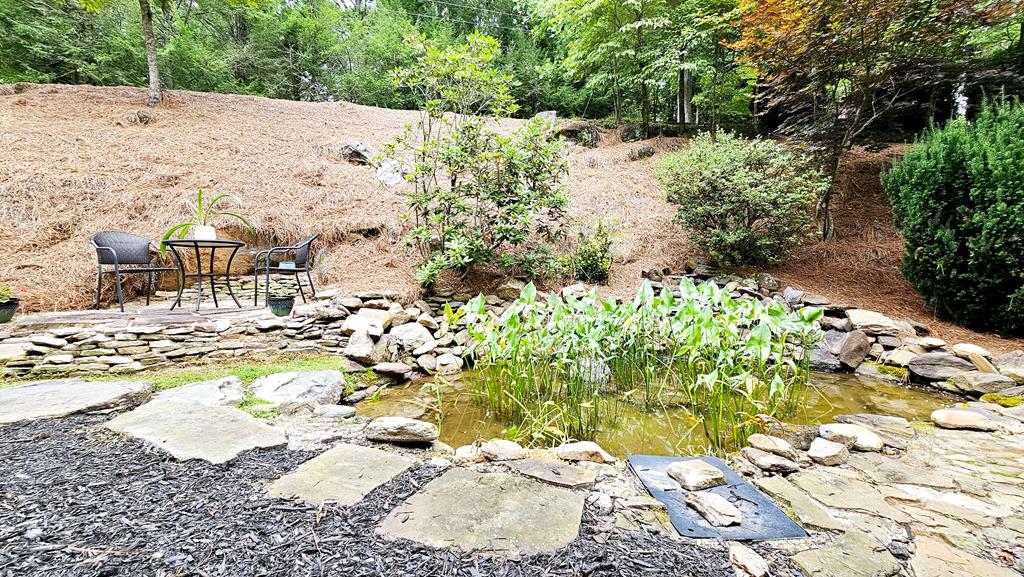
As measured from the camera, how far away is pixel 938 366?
2879 millimetres

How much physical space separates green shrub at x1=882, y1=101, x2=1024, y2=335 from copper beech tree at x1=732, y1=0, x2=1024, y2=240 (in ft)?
5.70

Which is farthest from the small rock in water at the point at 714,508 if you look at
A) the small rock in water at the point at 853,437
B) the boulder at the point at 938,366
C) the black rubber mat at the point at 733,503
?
the boulder at the point at 938,366

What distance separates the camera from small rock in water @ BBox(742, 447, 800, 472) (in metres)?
1.55

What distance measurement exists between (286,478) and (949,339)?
499 cm

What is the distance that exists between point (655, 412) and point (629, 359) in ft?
1.23

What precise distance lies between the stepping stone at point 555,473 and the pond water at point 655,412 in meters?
0.65

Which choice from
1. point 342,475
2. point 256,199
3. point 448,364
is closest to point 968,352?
point 448,364

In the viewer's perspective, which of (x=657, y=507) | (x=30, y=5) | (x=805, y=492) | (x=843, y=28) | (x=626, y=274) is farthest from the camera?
(x=30, y=5)

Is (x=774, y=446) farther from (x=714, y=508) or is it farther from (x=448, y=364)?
(x=448, y=364)

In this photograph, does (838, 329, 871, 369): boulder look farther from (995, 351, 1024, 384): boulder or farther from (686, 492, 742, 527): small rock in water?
(686, 492, 742, 527): small rock in water

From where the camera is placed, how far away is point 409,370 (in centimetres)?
303

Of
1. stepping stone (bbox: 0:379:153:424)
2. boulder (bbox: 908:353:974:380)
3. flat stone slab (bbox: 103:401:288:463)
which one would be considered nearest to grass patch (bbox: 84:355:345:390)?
stepping stone (bbox: 0:379:153:424)

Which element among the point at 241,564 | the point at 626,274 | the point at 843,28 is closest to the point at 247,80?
the point at 626,274

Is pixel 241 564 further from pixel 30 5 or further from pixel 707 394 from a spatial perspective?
pixel 30 5
